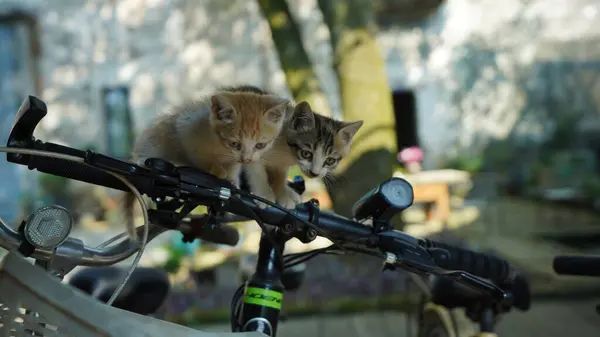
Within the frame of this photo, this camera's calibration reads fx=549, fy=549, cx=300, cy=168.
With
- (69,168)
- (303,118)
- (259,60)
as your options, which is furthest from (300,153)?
(259,60)

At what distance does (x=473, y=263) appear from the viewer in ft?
4.24

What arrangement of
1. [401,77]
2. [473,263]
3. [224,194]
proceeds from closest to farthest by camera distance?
1. [224,194]
2. [473,263]
3. [401,77]

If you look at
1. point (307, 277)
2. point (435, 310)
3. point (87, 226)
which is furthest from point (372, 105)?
point (87, 226)

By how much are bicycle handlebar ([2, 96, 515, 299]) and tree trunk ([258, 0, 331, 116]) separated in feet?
9.15

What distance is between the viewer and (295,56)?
4004 mm

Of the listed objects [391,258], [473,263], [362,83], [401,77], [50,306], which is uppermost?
[401,77]

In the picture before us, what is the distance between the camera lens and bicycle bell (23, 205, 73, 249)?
102 centimetres

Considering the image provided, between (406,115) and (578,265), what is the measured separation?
6.71 meters

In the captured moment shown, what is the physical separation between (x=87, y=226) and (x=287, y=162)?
19.8 ft

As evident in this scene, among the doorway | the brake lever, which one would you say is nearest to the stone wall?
the doorway

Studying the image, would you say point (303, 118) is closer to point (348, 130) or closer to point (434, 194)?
point (348, 130)

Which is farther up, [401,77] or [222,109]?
[401,77]

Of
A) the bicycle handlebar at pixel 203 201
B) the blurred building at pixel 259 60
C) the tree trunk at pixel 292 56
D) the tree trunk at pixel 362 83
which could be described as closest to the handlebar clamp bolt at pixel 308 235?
the bicycle handlebar at pixel 203 201

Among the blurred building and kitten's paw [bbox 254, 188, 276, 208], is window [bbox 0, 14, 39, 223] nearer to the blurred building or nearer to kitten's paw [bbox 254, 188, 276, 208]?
the blurred building
